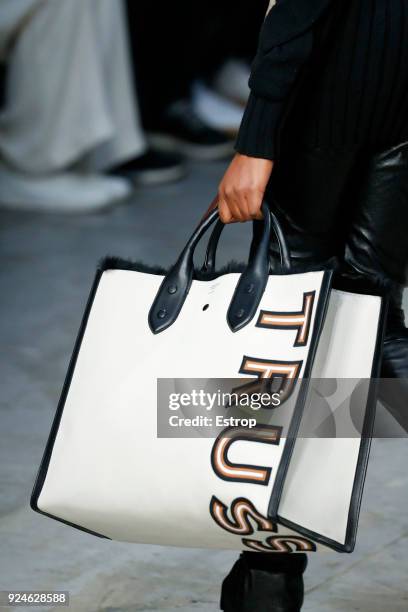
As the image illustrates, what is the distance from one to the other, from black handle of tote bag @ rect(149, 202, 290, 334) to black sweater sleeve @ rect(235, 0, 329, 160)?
8 cm

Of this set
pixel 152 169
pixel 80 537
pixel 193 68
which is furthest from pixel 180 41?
pixel 80 537

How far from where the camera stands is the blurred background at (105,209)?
179cm

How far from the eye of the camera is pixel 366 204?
4.93 ft

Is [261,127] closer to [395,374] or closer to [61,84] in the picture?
[395,374]

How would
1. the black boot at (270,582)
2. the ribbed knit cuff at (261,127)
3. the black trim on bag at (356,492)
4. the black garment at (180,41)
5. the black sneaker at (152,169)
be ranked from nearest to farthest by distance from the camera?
1. the black trim on bag at (356,492)
2. the ribbed knit cuff at (261,127)
3. the black boot at (270,582)
4. the black sneaker at (152,169)
5. the black garment at (180,41)

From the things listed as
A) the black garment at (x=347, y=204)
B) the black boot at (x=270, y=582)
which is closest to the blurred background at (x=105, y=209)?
the black boot at (x=270, y=582)

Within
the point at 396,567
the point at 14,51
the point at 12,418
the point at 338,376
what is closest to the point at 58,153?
the point at 14,51

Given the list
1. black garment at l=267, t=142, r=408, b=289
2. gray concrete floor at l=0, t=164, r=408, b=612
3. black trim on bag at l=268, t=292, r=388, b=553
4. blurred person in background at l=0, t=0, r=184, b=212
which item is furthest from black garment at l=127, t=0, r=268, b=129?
black trim on bag at l=268, t=292, r=388, b=553

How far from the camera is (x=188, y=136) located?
4750mm

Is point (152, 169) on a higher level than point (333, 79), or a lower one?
lower

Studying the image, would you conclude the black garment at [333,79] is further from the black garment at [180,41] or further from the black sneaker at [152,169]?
the black garment at [180,41]

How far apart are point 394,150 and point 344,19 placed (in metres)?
0.19

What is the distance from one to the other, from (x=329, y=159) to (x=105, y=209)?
2.56 meters

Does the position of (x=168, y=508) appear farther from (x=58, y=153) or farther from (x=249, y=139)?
(x=58, y=153)
